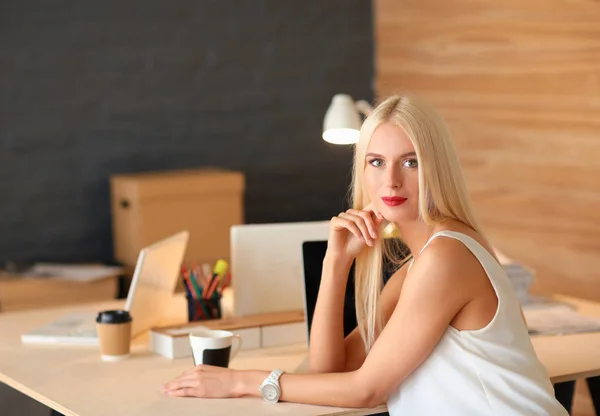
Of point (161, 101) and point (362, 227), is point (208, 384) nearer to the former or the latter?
point (362, 227)

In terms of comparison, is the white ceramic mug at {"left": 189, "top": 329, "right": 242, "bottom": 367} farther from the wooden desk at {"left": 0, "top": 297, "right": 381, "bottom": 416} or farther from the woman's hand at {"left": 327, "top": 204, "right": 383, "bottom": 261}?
the woman's hand at {"left": 327, "top": 204, "right": 383, "bottom": 261}

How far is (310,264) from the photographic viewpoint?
2.44 m

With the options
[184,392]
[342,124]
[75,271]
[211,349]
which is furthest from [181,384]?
[75,271]

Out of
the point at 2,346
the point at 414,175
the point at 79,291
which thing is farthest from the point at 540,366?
the point at 79,291

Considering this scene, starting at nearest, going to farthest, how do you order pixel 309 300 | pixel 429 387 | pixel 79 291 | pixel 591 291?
pixel 429 387 < pixel 309 300 < pixel 591 291 < pixel 79 291

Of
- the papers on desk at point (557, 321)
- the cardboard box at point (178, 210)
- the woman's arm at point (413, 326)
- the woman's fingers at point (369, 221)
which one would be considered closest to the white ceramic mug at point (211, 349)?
the woman's arm at point (413, 326)

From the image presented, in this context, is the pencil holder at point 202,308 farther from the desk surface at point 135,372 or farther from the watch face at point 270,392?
the watch face at point 270,392

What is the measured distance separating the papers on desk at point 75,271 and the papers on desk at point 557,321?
1.98m

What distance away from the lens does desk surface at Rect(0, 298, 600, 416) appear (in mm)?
2027

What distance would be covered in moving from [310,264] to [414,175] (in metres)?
0.50

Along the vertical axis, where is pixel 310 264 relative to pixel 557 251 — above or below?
above

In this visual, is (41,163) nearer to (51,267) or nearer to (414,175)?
(51,267)

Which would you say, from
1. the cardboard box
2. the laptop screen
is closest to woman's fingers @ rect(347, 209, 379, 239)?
the laptop screen

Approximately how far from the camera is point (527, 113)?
4.11m
